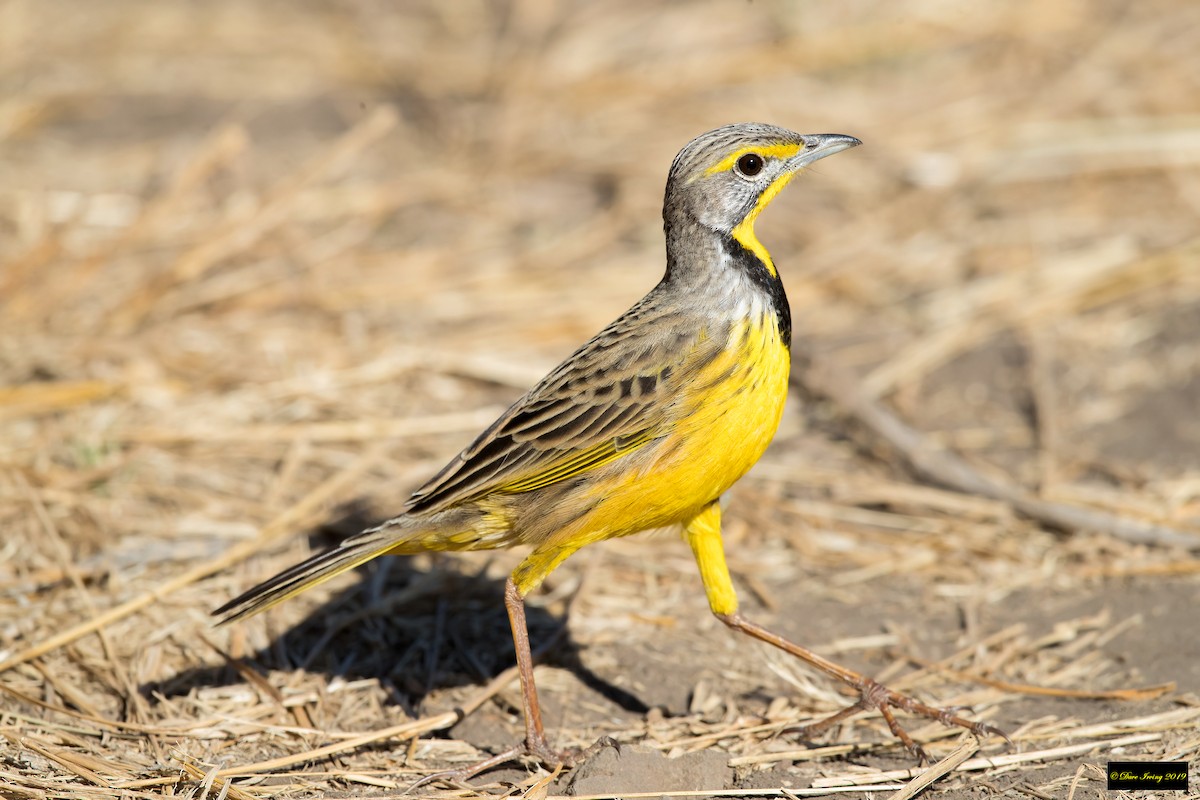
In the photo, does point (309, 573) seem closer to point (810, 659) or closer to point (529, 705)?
point (529, 705)

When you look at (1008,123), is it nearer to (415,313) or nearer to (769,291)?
(415,313)

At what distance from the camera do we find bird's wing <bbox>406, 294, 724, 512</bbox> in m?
4.98

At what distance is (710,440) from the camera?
16.1 ft

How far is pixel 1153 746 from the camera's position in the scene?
16.2 feet

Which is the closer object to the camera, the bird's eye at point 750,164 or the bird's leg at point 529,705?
the bird's leg at point 529,705

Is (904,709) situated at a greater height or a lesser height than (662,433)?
lesser

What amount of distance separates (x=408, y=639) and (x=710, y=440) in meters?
2.02

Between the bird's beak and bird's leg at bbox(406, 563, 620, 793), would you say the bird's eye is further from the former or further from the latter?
bird's leg at bbox(406, 563, 620, 793)

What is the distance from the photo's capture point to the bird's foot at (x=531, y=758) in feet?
16.1

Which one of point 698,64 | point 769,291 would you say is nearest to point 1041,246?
point 698,64

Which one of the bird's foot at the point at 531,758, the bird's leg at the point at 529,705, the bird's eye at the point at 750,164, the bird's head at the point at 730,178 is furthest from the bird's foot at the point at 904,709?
the bird's eye at the point at 750,164

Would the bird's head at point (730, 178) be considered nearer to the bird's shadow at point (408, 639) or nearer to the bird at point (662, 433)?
the bird at point (662, 433)

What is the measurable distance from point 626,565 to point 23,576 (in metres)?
2.93

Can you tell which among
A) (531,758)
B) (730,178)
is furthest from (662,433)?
(531,758)
